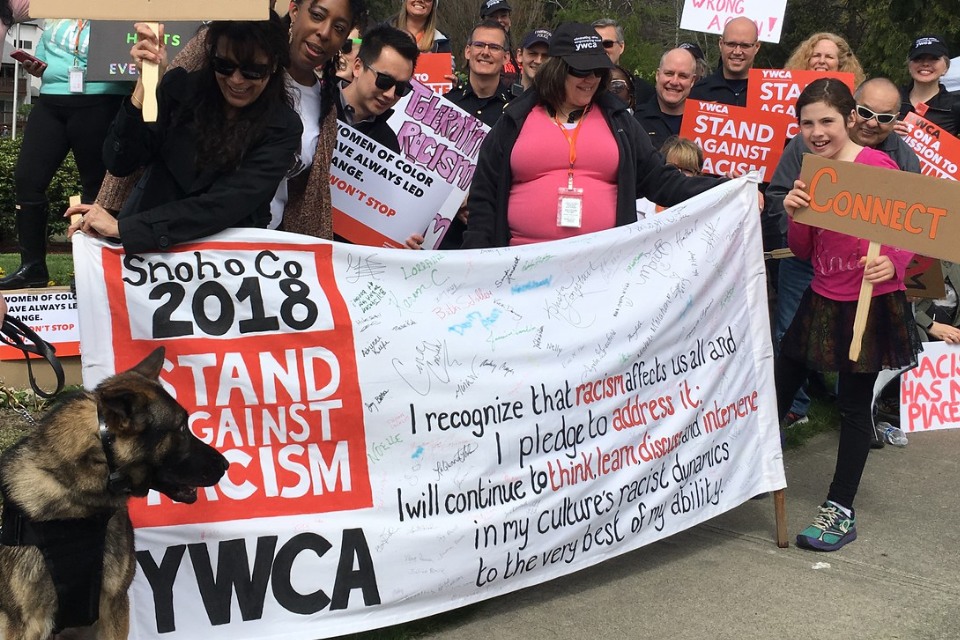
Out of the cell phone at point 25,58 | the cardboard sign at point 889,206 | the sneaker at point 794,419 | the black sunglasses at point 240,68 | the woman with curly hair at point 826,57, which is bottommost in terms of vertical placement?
the sneaker at point 794,419

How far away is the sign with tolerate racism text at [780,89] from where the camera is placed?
20.3ft

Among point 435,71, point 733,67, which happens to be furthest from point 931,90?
point 435,71

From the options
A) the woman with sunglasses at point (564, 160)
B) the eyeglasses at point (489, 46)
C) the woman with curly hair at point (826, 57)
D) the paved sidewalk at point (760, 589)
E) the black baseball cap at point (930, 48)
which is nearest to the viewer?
the paved sidewalk at point (760, 589)

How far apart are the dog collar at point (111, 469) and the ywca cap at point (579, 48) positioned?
7.89 feet

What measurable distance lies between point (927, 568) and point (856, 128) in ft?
8.00

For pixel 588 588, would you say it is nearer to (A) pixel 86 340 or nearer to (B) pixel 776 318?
(A) pixel 86 340

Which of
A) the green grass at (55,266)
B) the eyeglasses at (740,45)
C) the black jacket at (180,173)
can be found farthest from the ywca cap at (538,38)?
the green grass at (55,266)

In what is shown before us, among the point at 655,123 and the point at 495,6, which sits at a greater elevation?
the point at 495,6

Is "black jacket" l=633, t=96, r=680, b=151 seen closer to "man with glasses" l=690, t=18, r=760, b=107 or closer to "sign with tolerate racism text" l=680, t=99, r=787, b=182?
"sign with tolerate racism text" l=680, t=99, r=787, b=182

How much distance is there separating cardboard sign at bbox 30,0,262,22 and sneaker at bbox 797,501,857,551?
3058mm

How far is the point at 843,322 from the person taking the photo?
14.9ft

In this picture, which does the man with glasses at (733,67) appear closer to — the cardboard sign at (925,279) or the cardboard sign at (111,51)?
the cardboard sign at (925,279)

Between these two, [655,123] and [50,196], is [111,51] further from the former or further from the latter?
[50,196]
